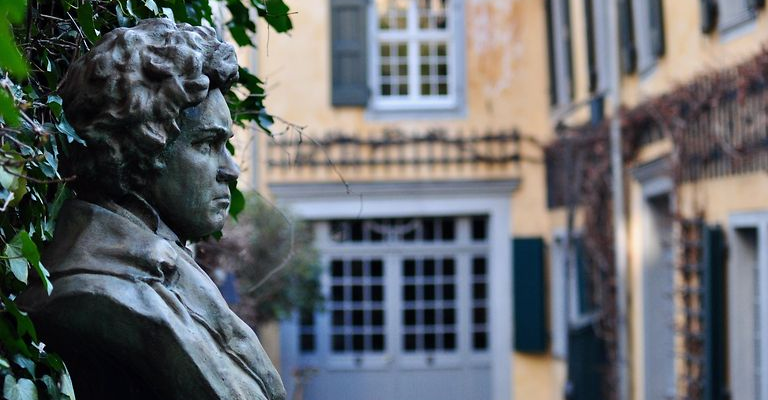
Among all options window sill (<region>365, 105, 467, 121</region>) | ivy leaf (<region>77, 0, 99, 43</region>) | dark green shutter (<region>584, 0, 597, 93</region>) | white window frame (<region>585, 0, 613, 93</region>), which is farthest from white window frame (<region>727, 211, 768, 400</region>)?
window sill (<region>365, 105, 467, 121</region>)

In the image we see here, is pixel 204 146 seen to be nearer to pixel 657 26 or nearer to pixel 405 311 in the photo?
pixel 657 26

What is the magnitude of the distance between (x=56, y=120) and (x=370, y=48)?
1479cm

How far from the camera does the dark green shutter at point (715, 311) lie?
934 centimetres

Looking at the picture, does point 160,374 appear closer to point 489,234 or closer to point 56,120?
point 56,120

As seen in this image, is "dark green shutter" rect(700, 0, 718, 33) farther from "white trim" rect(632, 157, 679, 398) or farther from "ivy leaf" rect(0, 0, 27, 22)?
"ivy leaf" rect(0, 0, 27, 22)

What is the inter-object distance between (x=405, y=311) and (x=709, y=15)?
8474 millimetres

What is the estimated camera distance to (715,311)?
938 centimetres

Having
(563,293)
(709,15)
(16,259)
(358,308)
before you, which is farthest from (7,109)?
(358,308)

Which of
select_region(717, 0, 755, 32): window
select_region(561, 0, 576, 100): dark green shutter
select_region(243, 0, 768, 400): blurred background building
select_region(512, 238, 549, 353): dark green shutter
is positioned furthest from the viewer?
select_region(512, 238, 549, 353): dark green shutter

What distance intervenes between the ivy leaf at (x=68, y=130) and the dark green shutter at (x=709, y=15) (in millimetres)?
7578

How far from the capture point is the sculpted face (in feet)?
7.58

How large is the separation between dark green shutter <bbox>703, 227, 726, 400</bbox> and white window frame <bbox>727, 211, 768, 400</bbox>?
68mm

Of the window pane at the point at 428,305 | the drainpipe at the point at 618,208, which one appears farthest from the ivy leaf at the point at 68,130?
the window pane at the point at 428,305

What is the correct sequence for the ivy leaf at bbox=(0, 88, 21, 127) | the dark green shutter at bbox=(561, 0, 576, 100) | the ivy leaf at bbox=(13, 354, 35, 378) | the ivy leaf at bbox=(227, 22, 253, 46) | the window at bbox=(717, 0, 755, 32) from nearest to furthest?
the ivy leaf at bbox=(0, 88, 21, 127) → the ivy leaf at bbox=(13, 354, 35, 378) → the ivy leaf at bbox=(227, 22, 253, 46) → the window at bbox=(717, 0, 755, 32) → the dark green shutter at bbox=(561, 0, 576, 100)
